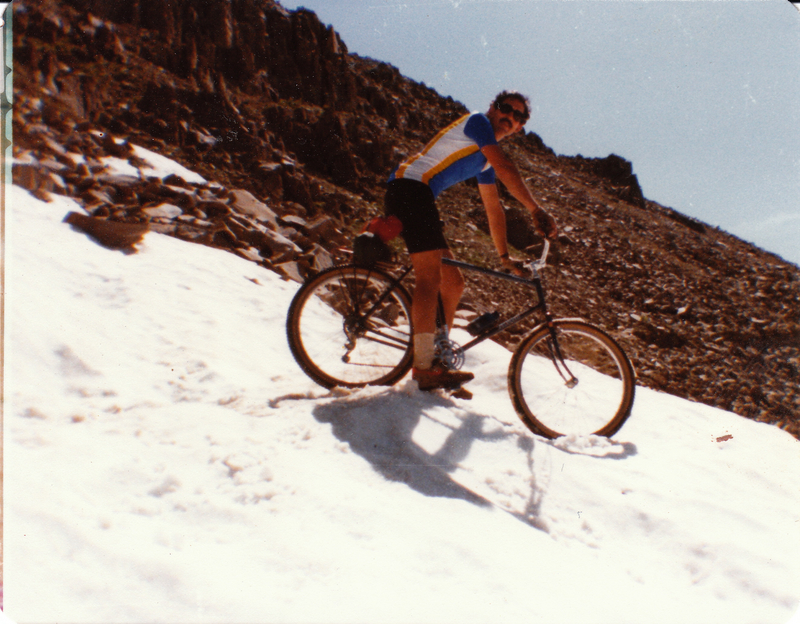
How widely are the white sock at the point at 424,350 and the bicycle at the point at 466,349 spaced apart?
0.12 m

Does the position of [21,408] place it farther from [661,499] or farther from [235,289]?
[661,499]

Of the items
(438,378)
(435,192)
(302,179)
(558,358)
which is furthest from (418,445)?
(302,179)

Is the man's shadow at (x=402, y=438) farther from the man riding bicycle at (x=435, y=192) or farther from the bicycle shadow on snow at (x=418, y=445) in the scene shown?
the man riding bicycle at (x=435, y=192)

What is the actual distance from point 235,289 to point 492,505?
409 cm

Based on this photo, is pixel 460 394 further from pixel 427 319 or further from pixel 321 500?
pixel 321 500

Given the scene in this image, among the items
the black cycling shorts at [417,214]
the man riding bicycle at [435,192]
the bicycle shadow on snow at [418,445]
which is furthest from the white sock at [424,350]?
the black cycling shorts at [417,214]

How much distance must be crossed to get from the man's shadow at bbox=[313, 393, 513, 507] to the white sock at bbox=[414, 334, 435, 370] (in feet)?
0.81

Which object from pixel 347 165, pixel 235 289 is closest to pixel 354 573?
pixel 235 289

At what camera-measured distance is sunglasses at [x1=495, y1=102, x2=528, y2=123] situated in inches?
131

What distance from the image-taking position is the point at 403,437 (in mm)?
2707

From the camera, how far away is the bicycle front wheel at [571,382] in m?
3.36

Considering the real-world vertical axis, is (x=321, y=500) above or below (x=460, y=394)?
below

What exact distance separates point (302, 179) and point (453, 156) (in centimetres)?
1032

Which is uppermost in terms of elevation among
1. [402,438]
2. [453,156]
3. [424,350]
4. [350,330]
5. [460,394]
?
[453,156]
